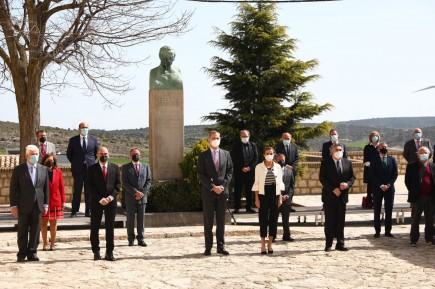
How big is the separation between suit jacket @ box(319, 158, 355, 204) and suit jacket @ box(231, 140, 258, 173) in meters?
4.57

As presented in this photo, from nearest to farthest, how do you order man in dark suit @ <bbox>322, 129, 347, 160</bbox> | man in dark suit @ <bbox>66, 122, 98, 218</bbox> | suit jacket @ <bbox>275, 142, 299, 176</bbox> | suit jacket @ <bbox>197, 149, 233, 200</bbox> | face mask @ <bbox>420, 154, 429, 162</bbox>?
1. suit jacket @ <bbox>197, 149, 233, 200</bbox>
2. face mask @ <bbox>420, 154, 429, 162</bbox>
3. man in dark suit @ <bbox>66, 122, 98, 218</bbox>
4. man in dark suit @ <bbox>322, 129, 347, 160</bbox>
5. suit jacket @ <bbox>275, 142, 299, 176</bbox>

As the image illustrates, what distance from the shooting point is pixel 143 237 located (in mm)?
15781

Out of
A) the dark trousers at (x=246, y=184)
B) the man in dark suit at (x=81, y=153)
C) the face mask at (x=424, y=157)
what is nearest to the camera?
the face mask at (x=424, y=157)

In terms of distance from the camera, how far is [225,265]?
1345 cm

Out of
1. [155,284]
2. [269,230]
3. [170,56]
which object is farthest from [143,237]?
[170,56]

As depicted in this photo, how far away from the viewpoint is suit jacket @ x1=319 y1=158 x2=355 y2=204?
593 inches

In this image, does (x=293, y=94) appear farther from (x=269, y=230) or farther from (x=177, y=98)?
(x=269, y=230)

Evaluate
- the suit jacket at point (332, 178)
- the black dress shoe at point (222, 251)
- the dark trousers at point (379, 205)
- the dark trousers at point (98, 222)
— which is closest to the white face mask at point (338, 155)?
the suit jacket at point (332, 178)

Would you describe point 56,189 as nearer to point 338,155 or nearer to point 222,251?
point 222,251

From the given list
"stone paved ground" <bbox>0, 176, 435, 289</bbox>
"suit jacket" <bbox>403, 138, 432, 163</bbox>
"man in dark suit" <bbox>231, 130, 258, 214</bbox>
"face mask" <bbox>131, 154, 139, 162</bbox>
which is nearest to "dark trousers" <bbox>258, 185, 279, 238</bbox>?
"stone paved ground" <bbox>0, 176, 435, 289</bbox>

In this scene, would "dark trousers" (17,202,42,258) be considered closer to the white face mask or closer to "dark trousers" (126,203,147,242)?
Result: "dark trousers" (126,203,147,242)

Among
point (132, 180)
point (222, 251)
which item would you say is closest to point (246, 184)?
point (132, 180)

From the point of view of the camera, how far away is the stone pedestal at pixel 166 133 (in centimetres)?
1927

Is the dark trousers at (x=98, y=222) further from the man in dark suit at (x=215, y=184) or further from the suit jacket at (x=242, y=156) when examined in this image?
the suit jacket at (x=242, y=156)
